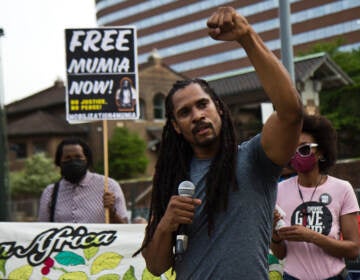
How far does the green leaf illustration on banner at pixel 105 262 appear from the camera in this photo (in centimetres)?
496

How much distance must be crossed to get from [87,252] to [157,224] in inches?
104

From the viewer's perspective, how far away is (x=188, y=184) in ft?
7.49

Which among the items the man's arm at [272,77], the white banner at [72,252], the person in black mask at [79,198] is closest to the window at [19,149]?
the person in black mask at [79,198]

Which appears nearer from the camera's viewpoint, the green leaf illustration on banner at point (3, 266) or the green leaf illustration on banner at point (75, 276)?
the green leaf illustration on banner at point (75, 276)

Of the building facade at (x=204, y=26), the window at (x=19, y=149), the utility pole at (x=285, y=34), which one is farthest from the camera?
the building facade at (x=204, y=26)

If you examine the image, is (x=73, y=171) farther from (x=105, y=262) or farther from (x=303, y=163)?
(x=303, y=163)

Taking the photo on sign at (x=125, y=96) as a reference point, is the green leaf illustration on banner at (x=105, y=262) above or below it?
below

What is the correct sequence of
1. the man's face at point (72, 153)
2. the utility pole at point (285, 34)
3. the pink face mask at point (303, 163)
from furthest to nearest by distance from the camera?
the utility pole at point (285, 34) → the man's face at point (72, 153) → the pink face mask at point (303, 163)

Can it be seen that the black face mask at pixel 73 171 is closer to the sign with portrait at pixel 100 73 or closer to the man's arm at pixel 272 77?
the sign with portrait at pixel 100 73

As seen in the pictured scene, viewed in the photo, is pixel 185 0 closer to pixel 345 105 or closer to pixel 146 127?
pixel 146 127

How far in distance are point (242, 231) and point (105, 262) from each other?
2944mm

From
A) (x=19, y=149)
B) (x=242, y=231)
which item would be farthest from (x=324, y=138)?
(x=19, y=149)

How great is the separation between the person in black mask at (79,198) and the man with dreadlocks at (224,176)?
2.77 metres

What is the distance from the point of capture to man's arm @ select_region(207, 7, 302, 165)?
206 cm
